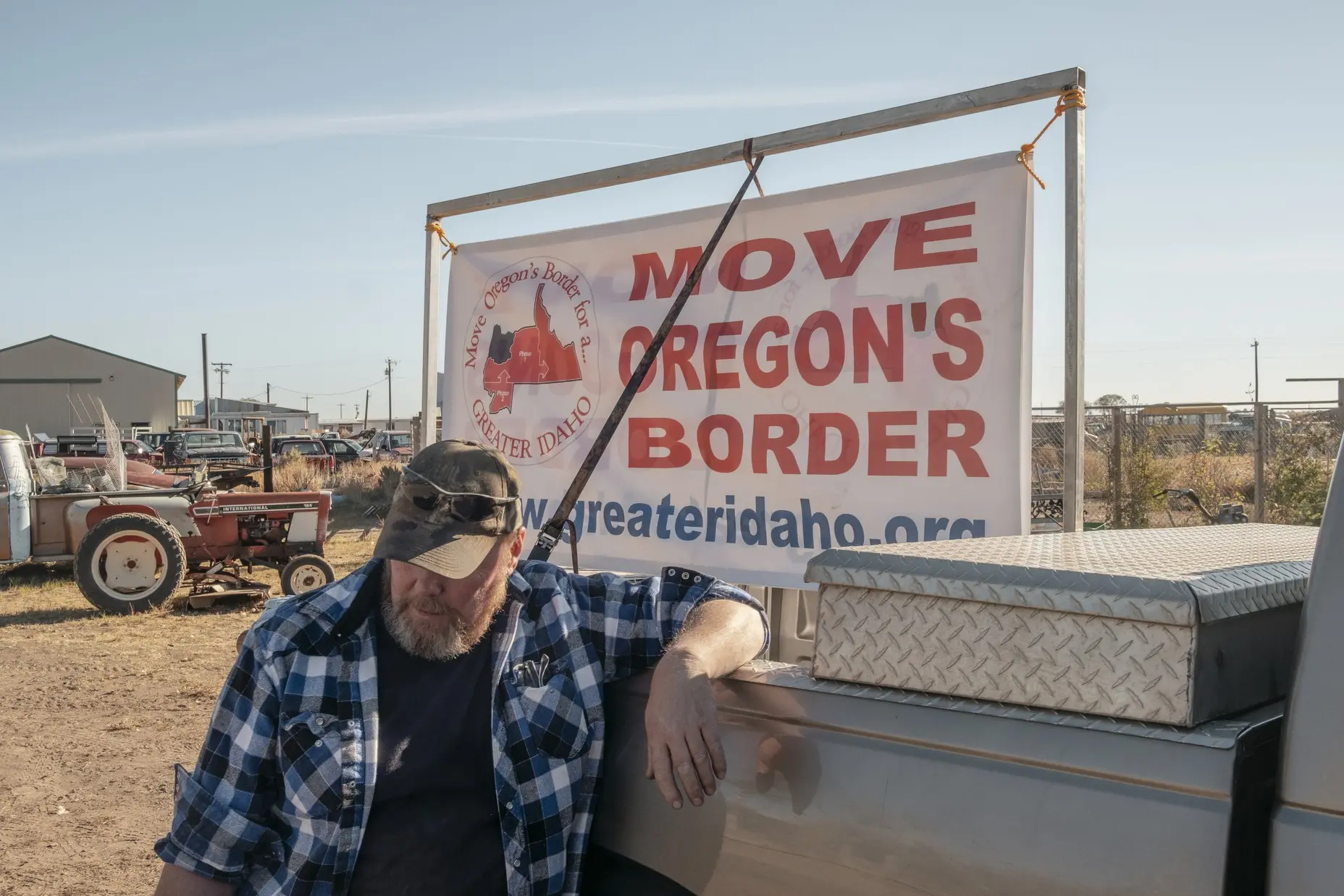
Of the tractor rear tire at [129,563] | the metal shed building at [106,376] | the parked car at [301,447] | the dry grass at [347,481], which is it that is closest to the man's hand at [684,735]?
the tractor rear tire at [129,563]

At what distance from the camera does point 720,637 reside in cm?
198

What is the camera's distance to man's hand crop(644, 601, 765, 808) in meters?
1.74

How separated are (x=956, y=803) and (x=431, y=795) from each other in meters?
1.05

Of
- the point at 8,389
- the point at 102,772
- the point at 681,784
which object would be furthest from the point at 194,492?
the point at 8,389

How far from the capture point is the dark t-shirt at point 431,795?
2014mm

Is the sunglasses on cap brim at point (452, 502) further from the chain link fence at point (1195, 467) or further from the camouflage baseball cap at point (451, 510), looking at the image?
the chain link fence at point (1195, 467)

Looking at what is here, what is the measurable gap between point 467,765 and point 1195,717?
1317 millimetres

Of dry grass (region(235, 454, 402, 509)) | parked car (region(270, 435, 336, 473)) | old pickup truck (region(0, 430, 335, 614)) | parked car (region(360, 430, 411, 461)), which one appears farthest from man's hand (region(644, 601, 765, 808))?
parked car (region(360, 430, 411, 461))

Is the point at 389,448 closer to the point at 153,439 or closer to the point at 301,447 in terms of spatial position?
the point at 153,439

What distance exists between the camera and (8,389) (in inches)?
1944

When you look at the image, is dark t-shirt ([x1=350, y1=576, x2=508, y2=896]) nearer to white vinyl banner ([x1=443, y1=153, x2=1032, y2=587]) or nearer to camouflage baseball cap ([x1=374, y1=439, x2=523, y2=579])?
camouflage baseball cap ([x1=374, y1=439, x2=523, y2=579])

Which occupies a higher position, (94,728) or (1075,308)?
(1075,308)

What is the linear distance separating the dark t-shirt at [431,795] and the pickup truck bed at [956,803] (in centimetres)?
35

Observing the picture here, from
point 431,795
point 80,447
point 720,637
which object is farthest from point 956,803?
point 80,447
